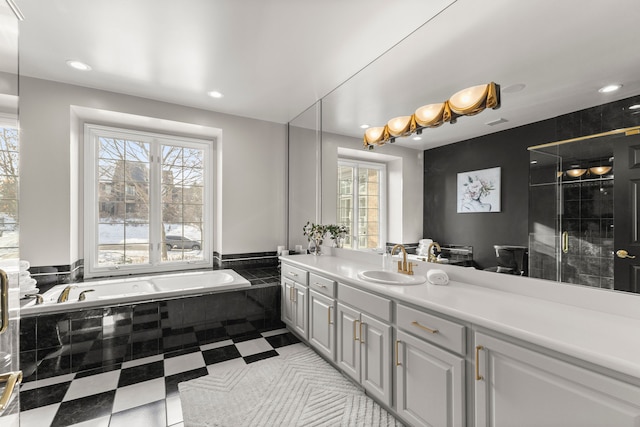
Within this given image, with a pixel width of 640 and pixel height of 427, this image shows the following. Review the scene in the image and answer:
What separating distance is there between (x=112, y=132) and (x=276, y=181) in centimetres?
197

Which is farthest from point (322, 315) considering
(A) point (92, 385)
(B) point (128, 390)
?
(A) point (92, 385)

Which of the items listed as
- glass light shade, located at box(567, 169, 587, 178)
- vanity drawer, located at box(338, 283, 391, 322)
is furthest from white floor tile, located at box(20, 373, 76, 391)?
glass light shade, located at box(567, 169, 587, 178)

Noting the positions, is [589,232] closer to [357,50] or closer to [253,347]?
[357,50]

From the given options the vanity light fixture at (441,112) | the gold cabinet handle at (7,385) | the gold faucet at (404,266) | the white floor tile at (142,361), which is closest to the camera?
the gold cabinet handle at (7,385)

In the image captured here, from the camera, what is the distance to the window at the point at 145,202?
3.22 meters

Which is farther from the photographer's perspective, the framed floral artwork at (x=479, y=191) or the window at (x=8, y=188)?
the framed floral artwork at (x=479, y=191)

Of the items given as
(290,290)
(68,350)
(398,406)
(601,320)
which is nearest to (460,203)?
(601,320)

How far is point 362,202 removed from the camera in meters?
2.79

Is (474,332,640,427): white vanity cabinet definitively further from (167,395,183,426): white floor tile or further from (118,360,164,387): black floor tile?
(118,360,164,387): black floor tile

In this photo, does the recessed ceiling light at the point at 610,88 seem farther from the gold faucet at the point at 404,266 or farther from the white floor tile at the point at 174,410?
the white floor tile at the point at 174,410

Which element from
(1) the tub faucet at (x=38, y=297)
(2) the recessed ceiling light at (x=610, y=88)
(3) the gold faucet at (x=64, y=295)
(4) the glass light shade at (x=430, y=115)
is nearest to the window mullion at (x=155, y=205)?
(3) the gold faucet at (x=64, y=295)

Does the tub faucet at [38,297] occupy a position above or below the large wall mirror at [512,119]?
below

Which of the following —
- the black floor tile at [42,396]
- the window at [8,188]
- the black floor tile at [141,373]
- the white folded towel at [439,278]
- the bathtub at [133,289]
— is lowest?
the black floor tile at [141,373]

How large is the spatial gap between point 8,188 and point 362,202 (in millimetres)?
2334
